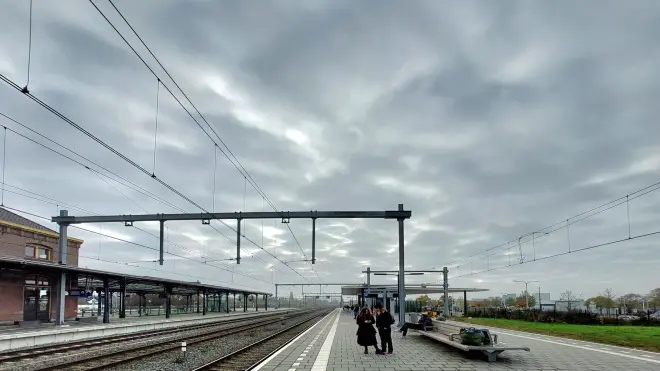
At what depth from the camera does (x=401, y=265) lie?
31141 mm

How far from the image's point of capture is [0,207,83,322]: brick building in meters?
30.8

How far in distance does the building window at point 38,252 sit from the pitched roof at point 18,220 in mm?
1723

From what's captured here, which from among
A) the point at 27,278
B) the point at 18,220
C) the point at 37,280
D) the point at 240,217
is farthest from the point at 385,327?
the point at 18,220

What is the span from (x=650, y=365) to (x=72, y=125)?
1482 centimetres

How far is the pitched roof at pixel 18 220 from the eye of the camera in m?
44.8

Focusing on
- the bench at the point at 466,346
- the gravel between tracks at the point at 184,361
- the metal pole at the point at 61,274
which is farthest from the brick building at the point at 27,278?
the bench at the point at 466,346

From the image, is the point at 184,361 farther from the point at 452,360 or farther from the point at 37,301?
the point at 37,301

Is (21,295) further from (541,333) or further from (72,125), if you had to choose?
(541,333)

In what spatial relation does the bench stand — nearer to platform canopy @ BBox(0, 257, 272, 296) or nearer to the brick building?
platform canopy @ BBox(0, 257, 272, 296)

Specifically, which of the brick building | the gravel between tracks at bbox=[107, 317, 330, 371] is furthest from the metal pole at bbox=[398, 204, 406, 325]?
the brick building

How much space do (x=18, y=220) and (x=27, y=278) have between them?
1788 cm

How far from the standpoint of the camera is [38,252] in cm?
4691

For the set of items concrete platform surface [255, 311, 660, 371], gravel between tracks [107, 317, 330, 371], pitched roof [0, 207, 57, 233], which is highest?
pitched roof [0, 207, 57, 233]

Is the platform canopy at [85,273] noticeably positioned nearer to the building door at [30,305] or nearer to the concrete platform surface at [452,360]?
the building door at [30,305]
